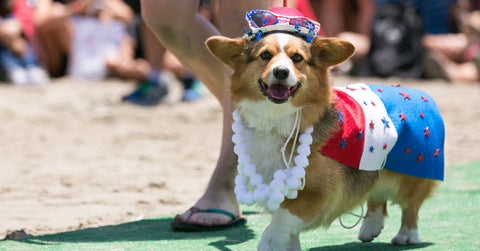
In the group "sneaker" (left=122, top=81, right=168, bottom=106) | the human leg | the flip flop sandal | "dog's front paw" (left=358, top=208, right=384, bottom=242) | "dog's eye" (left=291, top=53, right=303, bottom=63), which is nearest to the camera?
"dog's eye" (left=291, top=53, right=303, bottom=63)

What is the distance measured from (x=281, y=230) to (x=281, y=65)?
1.97ft

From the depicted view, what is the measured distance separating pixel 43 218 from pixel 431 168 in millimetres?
1925

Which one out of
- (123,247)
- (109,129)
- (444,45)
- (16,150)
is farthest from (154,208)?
(444,45)

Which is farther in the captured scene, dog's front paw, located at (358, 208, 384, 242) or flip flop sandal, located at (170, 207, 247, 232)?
flip flop sandal, located at (170, 207, 247, 232)

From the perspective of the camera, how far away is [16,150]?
5.35m

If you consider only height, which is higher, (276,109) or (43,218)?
(276,109)

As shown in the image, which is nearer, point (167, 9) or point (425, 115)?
point (425, 115)

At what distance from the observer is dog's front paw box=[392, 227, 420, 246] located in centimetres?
268

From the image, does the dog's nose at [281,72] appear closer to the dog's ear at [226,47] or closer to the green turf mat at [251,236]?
the dog's ear at [226,47]

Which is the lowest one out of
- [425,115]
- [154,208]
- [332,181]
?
[154,208]

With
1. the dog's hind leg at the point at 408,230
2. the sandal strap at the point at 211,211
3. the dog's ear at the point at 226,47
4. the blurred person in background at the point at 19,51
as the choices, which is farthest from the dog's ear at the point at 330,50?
the blurred person in background at the point at 19,51

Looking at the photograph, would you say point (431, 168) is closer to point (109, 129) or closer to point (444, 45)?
point (109, 129)

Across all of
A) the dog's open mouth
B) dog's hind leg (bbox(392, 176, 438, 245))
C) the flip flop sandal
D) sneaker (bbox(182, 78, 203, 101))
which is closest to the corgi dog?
the dog's open mouth

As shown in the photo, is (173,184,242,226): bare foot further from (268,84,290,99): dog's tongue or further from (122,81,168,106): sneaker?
(122,81,168,106): sneaker
